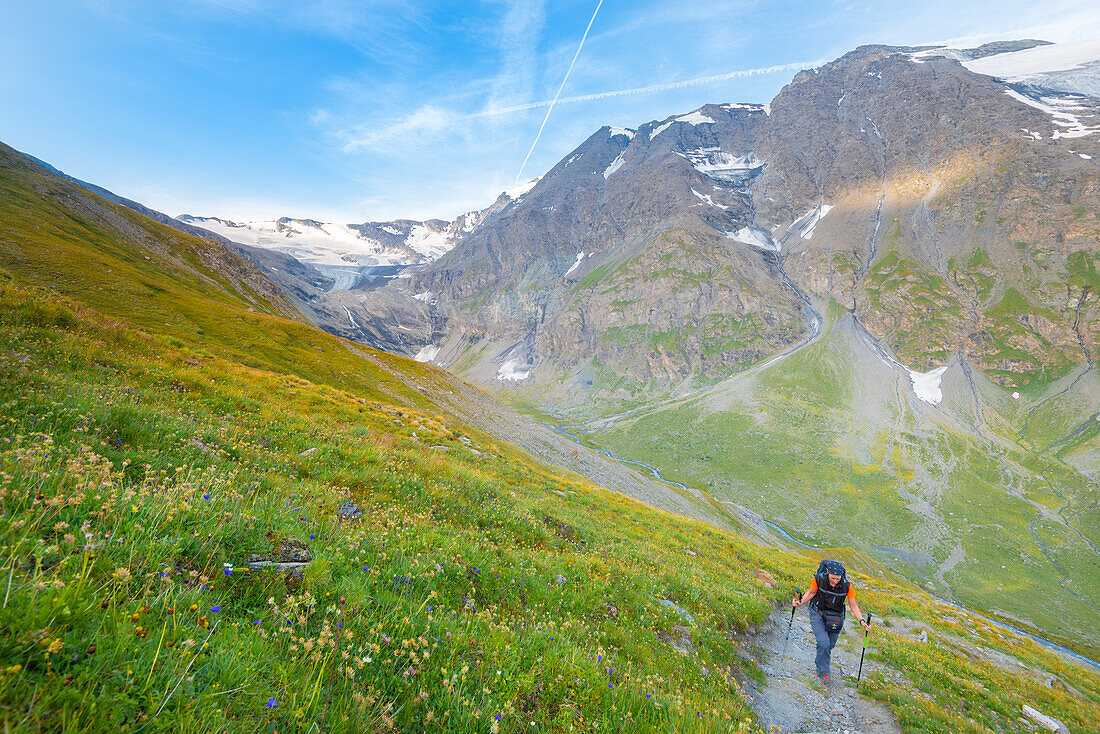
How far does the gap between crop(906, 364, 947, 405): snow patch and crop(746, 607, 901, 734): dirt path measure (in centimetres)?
22327

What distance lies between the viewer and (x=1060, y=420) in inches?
6127

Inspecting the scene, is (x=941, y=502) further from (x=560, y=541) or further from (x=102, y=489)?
(x=102, y=489)

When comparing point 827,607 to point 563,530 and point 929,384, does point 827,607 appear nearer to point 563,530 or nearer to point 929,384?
point 563,530

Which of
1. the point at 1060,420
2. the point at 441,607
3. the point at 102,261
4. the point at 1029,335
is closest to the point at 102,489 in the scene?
the point at 441,607

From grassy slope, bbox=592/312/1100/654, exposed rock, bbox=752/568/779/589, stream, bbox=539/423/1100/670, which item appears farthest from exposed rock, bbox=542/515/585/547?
grassy slope, bbox=592/312/1100/654

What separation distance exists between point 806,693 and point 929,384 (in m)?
243

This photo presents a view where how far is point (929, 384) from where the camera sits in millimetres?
186125

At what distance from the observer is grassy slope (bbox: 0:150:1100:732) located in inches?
95.7

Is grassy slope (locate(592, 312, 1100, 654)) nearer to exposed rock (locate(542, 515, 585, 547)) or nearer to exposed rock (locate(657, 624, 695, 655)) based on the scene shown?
exposed rock (locate(657, 624, 695, 655))

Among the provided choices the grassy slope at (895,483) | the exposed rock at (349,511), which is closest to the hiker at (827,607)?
the exposed rock at (349,511)

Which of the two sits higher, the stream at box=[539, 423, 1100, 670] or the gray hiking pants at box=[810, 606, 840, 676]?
the gray hiking pants at box=[810, 606, 840, 676]

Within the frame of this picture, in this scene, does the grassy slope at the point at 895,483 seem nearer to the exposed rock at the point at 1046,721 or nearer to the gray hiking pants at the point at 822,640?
the exposed rock at the point at 1046,721

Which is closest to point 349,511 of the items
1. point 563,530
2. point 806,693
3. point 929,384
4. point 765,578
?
point 563,530

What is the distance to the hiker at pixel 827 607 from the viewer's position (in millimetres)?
11031
